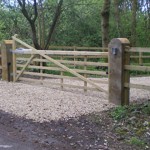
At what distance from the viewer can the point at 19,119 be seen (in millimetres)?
6801

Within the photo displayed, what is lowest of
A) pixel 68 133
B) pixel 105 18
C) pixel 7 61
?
pixel 68 133

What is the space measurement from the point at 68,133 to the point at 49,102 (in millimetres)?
2451

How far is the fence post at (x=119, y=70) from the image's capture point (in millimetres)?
7773

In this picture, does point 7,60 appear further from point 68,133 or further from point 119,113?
point 68,133

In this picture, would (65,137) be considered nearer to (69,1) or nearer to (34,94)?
(34,94)

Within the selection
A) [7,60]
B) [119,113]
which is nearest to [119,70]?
[119,113]

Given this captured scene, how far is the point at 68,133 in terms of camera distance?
578cm

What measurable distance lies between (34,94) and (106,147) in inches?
176

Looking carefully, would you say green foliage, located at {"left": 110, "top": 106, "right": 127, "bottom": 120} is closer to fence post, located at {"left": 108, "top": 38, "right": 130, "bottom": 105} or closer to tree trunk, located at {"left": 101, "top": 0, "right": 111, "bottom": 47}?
fence post, located at {"left": 108, "top": 38, "right": 130, "bottom": 105}

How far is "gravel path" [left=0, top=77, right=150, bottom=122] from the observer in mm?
7125

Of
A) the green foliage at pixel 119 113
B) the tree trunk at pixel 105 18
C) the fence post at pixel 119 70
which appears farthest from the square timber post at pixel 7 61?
the tree trunk at pixel 105 18

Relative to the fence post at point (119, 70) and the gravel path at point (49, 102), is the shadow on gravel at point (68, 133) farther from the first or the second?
the fence post at point (119, 70)

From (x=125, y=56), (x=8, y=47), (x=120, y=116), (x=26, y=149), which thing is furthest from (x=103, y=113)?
(x=8, y=47)

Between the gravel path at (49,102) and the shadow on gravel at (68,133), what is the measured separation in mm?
345
